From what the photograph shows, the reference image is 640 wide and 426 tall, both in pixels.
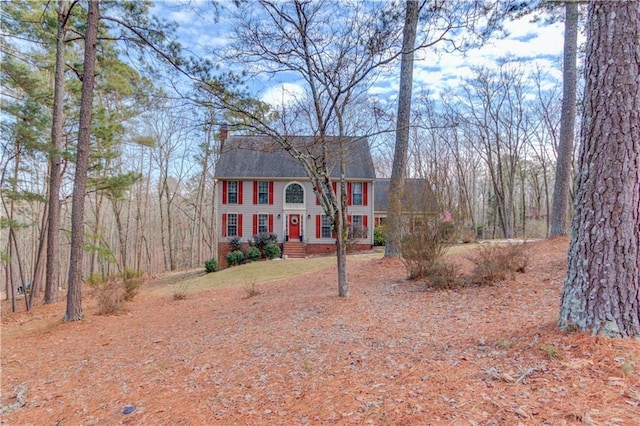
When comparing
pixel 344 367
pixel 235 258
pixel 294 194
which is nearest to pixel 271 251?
pixel 235 258

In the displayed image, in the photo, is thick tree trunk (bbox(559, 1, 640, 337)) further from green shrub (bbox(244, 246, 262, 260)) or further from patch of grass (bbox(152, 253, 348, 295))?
green shrub (bbox(244, 246, 262, 260))

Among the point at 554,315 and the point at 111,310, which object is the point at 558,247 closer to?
the point at 554,315

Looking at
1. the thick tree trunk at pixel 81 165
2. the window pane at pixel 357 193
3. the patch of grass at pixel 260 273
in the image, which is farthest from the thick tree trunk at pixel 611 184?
the window pane at pixel 357 193

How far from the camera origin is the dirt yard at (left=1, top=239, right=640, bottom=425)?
7.14 ft

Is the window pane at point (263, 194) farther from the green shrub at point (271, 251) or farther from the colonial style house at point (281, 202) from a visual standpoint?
the green shrub at point (271, 251)

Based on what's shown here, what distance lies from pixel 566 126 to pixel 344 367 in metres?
9.95

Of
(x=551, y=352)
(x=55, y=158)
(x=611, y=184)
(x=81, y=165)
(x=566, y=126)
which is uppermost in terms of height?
(x=566, y=126)

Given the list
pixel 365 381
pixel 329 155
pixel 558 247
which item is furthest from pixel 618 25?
pixel 558 247

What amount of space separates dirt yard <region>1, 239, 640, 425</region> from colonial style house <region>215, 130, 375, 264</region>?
12.6 m

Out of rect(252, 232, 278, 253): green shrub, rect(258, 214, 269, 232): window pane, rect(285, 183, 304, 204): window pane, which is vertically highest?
rect(285, 183, 304, 204): window pane

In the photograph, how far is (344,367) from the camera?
9.99ft

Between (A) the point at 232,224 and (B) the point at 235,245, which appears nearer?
(B) the point at 235,245

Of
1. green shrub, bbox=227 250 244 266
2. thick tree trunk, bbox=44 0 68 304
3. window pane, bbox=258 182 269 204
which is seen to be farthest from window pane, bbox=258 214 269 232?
thick tree trunk, bbox=44 0 68 304

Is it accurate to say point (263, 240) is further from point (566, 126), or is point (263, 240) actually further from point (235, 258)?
point (566, 126)
